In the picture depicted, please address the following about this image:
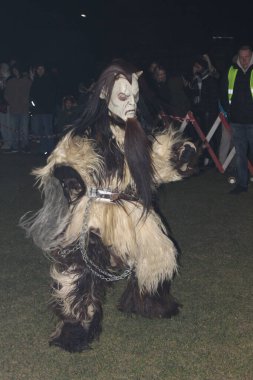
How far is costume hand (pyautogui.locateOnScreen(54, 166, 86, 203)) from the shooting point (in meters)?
3.98

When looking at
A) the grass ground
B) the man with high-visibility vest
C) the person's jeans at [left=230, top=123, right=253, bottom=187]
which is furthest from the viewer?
the person's jeans at [left=230, top=123, right=253, bottom=187]

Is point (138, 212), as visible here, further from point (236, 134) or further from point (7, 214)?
point (236, 134)

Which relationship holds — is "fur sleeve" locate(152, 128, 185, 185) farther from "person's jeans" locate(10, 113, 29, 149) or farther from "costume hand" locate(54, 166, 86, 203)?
"person's jeans" locate(10, 113, 29, 149)

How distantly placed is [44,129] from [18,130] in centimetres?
96

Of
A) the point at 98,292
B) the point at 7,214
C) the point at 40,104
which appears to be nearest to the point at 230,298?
the point at 98,292

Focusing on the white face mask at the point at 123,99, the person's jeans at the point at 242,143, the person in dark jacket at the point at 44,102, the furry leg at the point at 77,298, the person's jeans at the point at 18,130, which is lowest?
the person's jeans at the point at 18,130

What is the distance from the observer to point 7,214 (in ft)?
26.0

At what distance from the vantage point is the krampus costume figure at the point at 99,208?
13.4 ft

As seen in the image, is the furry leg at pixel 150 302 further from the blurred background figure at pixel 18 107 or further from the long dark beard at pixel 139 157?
the blurred background figure at pixel 18 107

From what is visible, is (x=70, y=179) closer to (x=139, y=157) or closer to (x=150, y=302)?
(x=139, y=157)

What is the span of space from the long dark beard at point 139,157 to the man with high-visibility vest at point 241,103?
4777 millimetres

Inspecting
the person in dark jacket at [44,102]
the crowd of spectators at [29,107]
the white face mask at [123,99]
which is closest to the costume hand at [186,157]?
the white face mask at [123,99]

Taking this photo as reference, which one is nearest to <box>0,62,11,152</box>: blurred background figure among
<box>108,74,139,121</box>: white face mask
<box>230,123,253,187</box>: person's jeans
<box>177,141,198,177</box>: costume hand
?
<box>230,123,253,187</box>: person's jeans

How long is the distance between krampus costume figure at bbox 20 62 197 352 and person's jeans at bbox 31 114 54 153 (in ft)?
29.1
